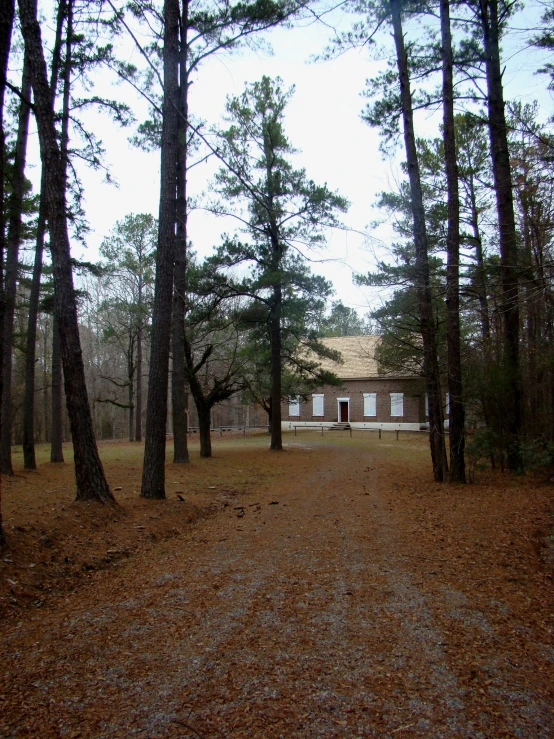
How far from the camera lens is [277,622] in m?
3.50

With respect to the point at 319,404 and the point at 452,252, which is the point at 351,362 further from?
the point at 452,252

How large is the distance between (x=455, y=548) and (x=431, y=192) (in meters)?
12.4

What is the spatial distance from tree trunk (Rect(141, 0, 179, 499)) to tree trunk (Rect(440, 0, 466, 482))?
5.72 metres

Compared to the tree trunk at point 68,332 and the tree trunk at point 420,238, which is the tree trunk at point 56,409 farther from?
the tree trunk at point 420,238

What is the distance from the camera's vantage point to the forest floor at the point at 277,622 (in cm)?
242

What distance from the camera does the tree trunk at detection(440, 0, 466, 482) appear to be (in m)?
10.1

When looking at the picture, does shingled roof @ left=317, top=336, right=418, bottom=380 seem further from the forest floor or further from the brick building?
the forest floor

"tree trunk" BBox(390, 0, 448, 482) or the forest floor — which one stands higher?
"tree trunk" BBox(390, 0, 448, 482)

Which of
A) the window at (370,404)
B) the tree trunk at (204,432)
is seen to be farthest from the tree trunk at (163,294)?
the window at (370,404)

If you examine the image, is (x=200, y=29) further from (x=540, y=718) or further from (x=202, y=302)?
(x=540, y=718)

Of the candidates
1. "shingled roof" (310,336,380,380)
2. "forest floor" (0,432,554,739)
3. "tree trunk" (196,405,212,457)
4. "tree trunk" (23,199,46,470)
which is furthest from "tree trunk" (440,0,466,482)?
"shingled roof" (310,336,380,380)

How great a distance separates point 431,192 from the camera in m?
14.8

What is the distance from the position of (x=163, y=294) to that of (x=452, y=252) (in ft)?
20.1

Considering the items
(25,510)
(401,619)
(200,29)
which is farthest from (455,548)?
(200,29)
